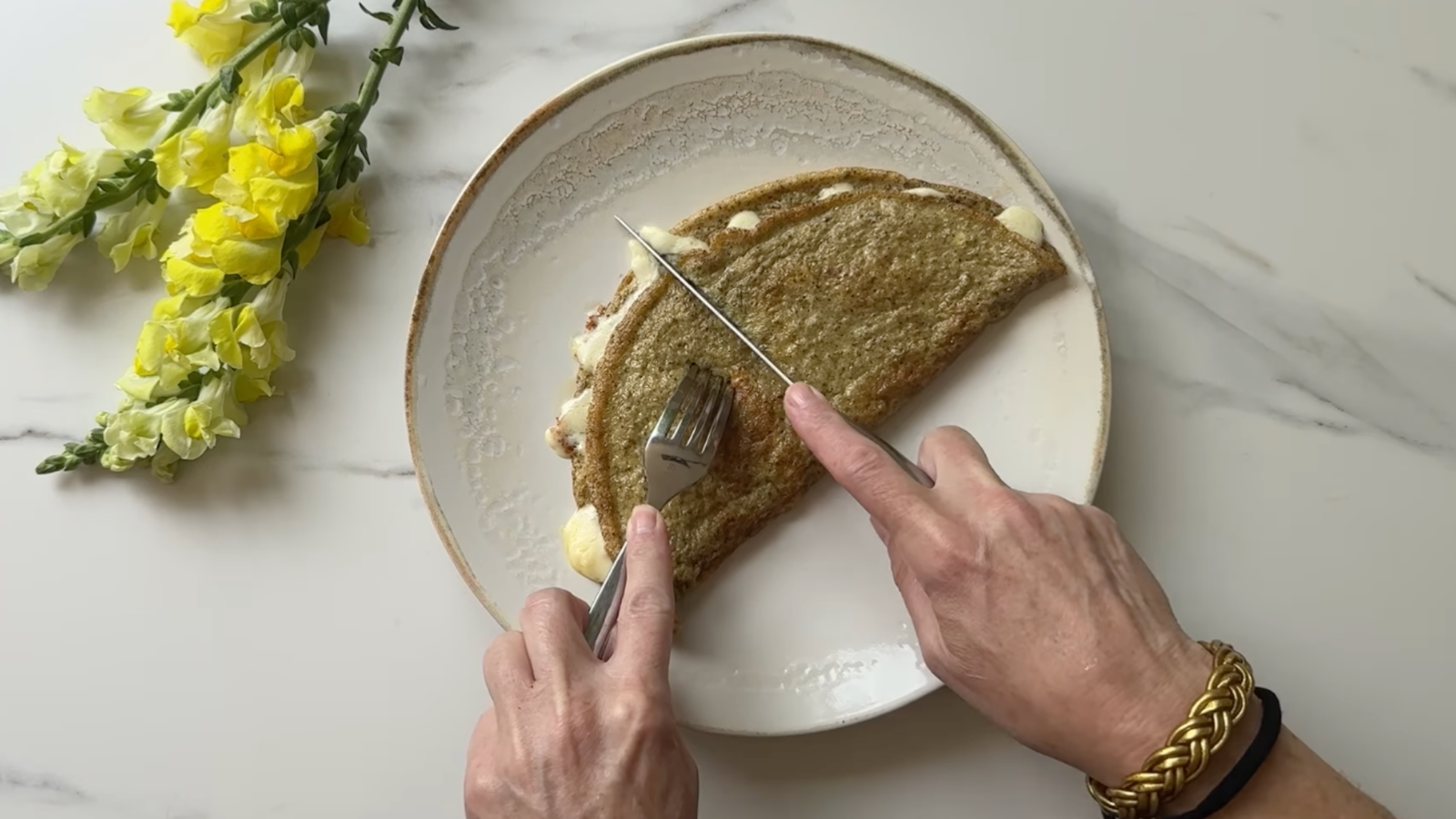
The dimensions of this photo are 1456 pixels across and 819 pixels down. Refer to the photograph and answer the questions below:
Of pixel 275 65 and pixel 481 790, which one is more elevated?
pixel 275 65

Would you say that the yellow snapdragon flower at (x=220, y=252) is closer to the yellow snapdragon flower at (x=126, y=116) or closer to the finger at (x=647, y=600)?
the yellow snapdragon flower at (x=126, y=116)

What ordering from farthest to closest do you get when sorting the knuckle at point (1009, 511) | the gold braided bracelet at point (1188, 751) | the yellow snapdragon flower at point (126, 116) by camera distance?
the yellow snapdragon flower at point (126, 116) < the knuckle at point (1009, 511) < the gold braided bracelet at point (1188, 751)

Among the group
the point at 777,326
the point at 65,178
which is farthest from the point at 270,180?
the point at 777,326

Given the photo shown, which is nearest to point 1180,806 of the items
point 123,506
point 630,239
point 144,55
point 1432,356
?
point 1432,356

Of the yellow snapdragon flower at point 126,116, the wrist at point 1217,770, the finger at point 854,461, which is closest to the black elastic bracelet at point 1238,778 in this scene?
the wrist at point 1217,770

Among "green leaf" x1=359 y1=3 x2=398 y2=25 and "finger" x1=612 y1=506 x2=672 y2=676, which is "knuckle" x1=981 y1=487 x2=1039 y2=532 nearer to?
"finger" x1=612 y1=506 x2=672 y2=676

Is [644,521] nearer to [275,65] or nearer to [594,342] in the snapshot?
[594,342]

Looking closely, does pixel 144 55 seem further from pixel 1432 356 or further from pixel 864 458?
pixel 1432 356
